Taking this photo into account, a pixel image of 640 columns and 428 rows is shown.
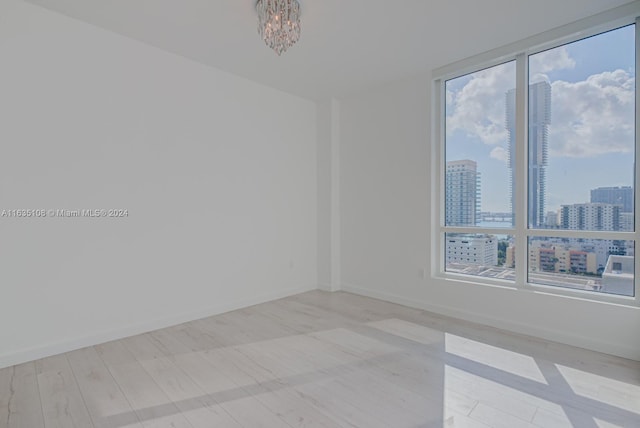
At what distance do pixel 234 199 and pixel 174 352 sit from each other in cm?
184

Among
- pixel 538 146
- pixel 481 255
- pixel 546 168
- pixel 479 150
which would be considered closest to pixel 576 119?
pixel 538 146

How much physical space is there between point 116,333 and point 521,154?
14.2 ft

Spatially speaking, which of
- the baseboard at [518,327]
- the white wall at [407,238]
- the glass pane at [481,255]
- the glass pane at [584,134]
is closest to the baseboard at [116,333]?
the white wall at [407,238]

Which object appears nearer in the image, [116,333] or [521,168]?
[116,333]

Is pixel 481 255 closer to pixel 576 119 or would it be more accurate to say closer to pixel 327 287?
pixel 576 119

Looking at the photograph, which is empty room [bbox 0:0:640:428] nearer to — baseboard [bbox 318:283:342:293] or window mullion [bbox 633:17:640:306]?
window mullion [bbox 633:17:640:306]

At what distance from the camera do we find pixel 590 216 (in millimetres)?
2973

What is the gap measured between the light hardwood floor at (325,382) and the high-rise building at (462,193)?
1219mm

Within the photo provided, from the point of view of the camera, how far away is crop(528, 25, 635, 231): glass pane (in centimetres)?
283

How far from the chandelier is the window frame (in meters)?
2.00

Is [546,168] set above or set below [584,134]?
below

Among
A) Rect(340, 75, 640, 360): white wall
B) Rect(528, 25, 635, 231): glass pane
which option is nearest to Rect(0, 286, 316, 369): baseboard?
Rect(340, 75, 640, 360): white wall

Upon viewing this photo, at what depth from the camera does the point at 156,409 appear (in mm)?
2041

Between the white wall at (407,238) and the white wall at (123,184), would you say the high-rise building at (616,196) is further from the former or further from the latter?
the white wall at (123,184)
